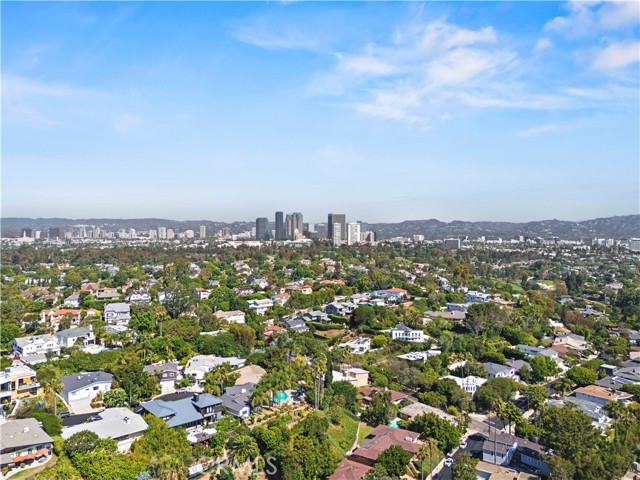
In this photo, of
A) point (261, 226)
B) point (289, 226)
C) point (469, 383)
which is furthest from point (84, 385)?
point (261, 226)

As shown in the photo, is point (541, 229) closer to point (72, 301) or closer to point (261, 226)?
point (261, 226)

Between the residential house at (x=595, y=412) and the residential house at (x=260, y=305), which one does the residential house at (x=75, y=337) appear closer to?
the residential house at (x=260, y=305)

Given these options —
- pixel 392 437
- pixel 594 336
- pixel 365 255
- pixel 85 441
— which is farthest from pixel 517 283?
pixel 85 441

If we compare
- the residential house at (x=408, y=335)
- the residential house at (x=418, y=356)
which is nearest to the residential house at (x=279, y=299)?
the residential house at (x=408, y=335)

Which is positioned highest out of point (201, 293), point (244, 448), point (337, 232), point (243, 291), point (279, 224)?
point (279, 224)

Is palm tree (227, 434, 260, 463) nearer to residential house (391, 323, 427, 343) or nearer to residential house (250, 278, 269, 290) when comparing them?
residential house (391, 323, 427, 343)

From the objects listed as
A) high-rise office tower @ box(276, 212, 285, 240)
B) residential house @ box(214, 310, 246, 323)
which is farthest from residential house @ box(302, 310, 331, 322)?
high-rise office tower @ box(276, 212, 285, 240)

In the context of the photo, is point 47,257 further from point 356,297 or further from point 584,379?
point 584,379
